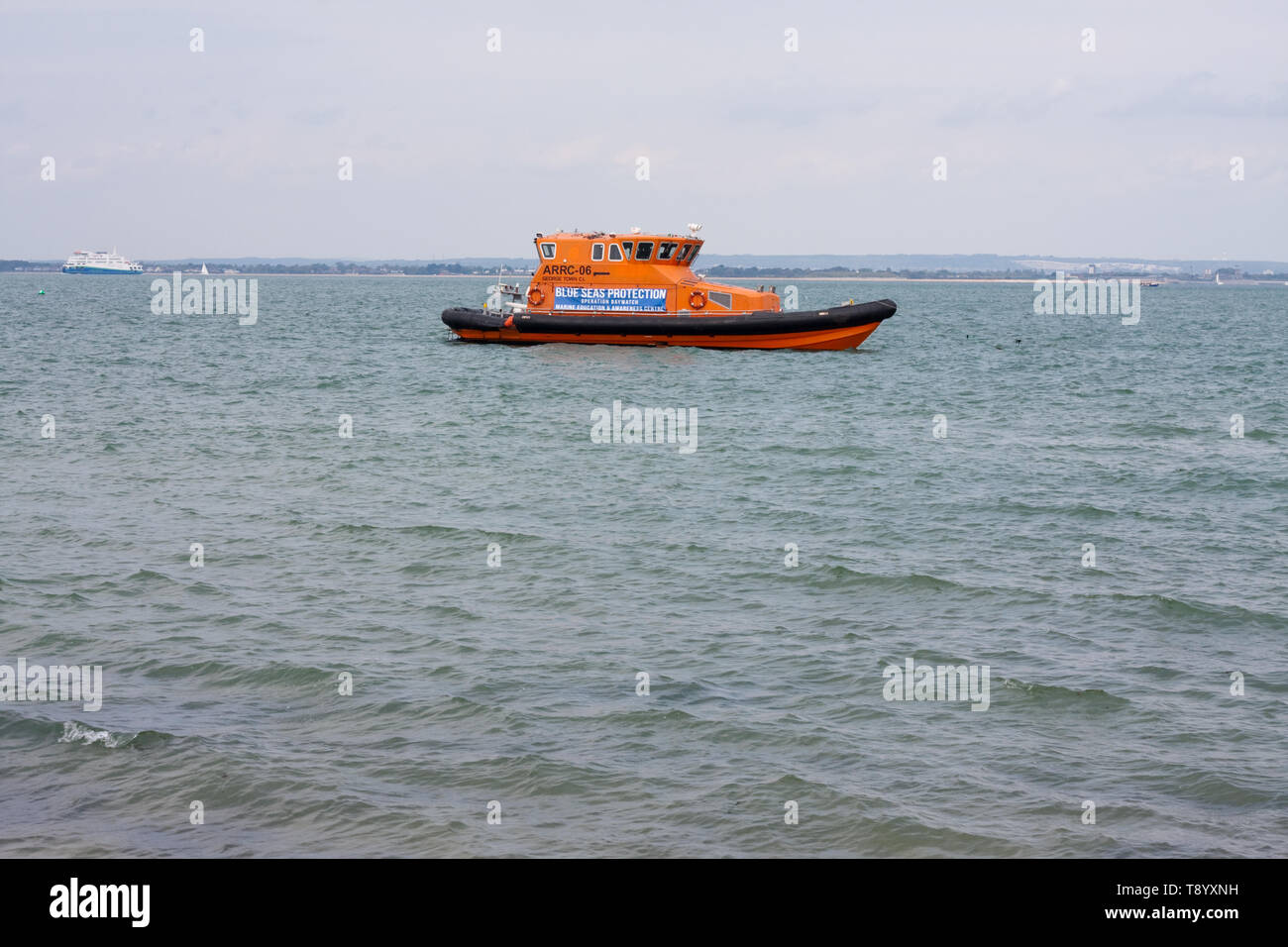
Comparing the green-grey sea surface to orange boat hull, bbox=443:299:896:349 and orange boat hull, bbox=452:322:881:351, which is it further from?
orange boat hull, bbox=452:322:881:351

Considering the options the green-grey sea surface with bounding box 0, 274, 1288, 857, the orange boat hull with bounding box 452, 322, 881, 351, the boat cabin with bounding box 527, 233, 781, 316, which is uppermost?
the boat cabin with bounding box 527, 233, 781, 316

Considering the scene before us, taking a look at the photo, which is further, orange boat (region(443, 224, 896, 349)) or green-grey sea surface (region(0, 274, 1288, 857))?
orange boat (region(443, 224, 896, 349))

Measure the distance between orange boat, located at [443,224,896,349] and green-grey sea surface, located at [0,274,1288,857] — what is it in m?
14.0

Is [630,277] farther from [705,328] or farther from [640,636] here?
[640,636]

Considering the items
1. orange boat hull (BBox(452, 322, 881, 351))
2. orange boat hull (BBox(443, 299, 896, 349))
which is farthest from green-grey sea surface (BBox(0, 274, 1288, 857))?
orange boat hull (BBox(452, 322, 881, 351))

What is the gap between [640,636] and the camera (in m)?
12.3

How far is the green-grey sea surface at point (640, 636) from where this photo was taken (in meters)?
8.36

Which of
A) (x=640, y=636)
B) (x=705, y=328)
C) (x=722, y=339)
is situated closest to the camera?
(x=640, y=636)

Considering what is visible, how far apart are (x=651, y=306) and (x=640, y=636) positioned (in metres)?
30.4

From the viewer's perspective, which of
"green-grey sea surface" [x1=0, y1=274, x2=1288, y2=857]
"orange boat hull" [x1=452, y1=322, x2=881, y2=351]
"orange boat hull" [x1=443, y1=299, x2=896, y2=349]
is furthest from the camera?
"orange boat hull" [x1=452, y1=322, x2=881, y2=351]

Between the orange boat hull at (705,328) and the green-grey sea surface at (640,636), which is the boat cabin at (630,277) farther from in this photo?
the green-grey sea surface at (640,636)

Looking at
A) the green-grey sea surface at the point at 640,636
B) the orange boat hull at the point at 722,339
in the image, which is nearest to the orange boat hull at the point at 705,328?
the orange boat hull at the point at 722,339

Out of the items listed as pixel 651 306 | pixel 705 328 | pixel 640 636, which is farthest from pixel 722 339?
pixel 640 636

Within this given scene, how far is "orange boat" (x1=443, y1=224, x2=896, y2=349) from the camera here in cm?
4119
